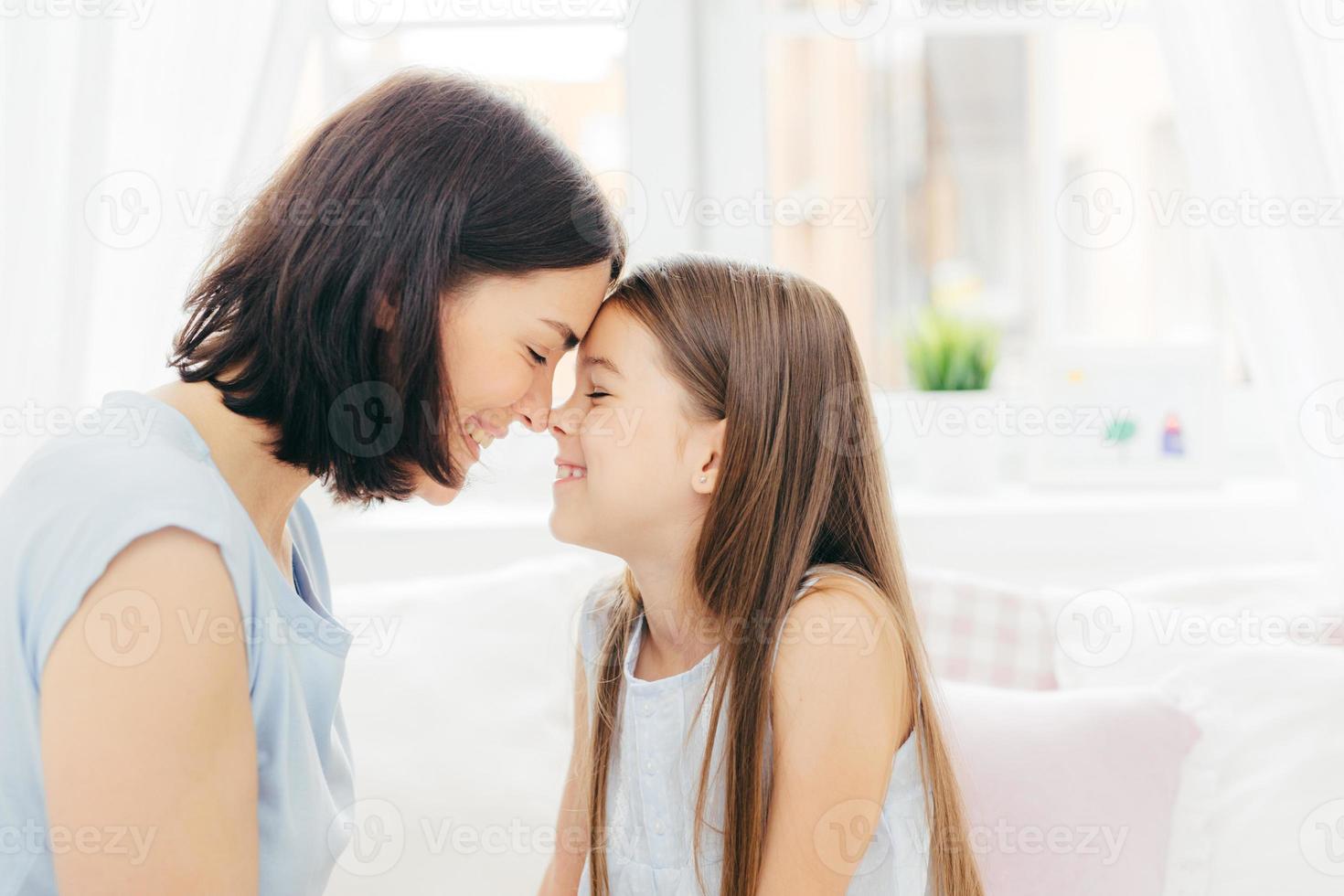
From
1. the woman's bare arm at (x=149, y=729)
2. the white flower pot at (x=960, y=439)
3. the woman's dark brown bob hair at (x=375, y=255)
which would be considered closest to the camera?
the woman's bare arm at (x=149, y=729)

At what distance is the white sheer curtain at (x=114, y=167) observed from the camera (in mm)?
1279

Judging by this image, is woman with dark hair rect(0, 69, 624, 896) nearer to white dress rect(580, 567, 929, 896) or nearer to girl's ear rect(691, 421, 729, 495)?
girl's ear rect(691, 421, 729, 495)

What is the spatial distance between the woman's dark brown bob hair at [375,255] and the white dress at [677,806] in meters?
0.44

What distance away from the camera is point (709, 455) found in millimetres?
1196

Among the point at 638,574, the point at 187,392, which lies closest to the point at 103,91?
the point at 187,392

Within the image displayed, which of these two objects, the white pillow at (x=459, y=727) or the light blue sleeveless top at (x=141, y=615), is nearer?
the light blue sleeveless top at (x=141, y=615)

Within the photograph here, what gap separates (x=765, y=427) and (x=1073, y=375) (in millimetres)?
1053

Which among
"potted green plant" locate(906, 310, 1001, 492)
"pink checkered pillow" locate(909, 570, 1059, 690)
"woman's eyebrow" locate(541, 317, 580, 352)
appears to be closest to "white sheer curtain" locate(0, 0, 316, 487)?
"woman's eyebrow" locate(541, 317, 580, 352)

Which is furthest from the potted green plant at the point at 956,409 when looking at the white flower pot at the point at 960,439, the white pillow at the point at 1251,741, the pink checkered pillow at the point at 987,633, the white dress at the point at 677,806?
the white dress at the point at 677,806

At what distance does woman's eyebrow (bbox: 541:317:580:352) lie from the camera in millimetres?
1045

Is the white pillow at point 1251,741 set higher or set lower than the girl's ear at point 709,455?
lower

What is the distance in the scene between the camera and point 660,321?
1.18 metres

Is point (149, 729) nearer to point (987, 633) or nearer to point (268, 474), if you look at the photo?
point (268, 474)

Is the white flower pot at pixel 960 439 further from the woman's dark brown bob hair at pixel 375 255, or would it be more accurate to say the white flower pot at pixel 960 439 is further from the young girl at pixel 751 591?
the woman's dark brown bob hair at pixel 375 255
